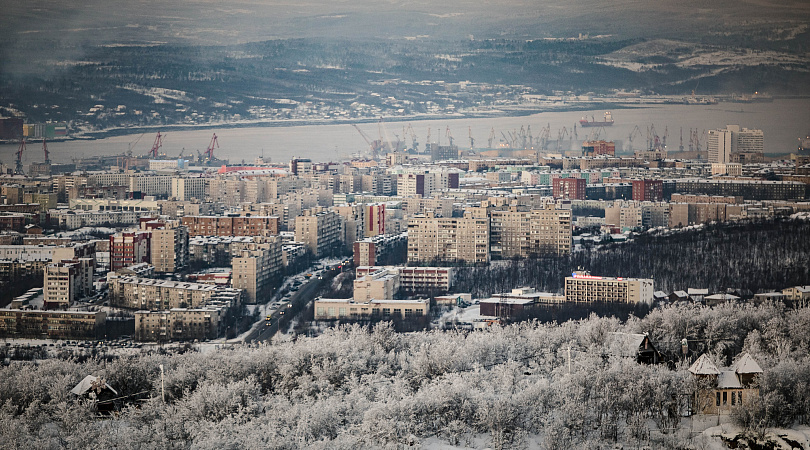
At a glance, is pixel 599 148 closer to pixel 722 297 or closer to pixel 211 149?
pixel 211 149

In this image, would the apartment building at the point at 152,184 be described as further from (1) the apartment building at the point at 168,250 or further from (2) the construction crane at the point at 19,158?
(1) the apartment building at the point at 168,250

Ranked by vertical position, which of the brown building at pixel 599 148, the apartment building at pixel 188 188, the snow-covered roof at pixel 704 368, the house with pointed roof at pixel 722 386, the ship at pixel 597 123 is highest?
the ship at pixel 597 123

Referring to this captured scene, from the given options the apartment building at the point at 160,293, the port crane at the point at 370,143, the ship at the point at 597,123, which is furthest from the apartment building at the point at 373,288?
the ship at the point at 597,123

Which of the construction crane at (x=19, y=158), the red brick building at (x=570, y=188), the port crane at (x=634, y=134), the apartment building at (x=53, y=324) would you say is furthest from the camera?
the port crane at (x=634, y=134)

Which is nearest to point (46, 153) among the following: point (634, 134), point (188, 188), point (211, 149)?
point (211, 149)

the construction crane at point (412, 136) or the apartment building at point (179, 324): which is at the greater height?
the construction crane at point (412, 136)

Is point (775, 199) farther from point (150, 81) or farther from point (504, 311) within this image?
Result: point (150, 81)

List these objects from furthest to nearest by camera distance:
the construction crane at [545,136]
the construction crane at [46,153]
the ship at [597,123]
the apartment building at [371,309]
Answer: the ship at [597,123]
the construction crane at [545,136]
the construction crane at [46,153]
the apartment building at [371,309]
